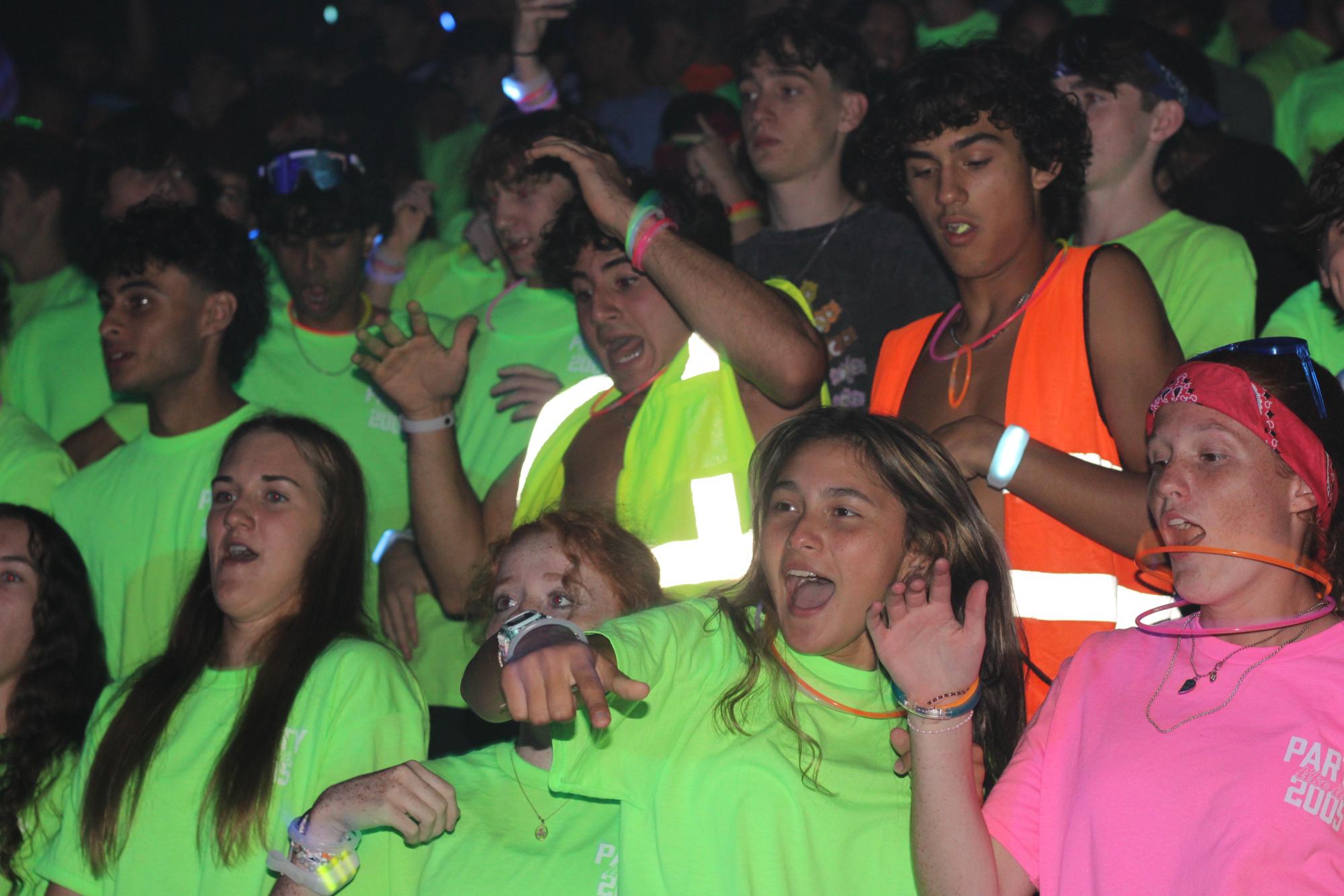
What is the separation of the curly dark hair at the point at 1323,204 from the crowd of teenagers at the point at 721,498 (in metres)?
0.01

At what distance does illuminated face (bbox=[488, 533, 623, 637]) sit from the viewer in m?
2.98

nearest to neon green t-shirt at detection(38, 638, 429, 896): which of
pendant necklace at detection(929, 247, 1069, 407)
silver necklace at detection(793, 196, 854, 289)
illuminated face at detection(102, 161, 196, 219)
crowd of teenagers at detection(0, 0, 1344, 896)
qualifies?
Result: crowd of teenagers at detection(0, 0, 1344, 896)

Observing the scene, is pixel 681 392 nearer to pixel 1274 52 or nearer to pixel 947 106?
pixel 947 106

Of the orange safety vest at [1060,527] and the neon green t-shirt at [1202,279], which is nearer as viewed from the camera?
the orange safety vest at [1060,527]

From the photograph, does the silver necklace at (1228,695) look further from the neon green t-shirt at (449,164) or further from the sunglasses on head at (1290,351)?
the neon green t-shirt at (449,164)

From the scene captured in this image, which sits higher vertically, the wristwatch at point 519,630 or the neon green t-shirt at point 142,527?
the neon green t-shirt at point 142,527

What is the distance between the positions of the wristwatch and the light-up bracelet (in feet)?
2.39

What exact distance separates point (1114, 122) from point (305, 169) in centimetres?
269

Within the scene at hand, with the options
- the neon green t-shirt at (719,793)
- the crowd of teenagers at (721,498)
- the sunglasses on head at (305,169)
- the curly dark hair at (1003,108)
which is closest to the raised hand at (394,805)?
the crowd of teenagers at (721,498)

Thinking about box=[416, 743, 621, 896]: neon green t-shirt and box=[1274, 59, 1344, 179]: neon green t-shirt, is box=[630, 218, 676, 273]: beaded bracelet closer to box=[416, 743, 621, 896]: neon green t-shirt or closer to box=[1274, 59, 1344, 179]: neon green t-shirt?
box=[416, 743, 621, 896]: neon green t-shirt

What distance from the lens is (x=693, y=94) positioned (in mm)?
5664

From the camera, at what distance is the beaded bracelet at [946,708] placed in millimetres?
2326

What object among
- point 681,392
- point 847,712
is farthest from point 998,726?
point 681,392

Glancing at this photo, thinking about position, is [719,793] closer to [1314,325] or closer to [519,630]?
[519,630]
